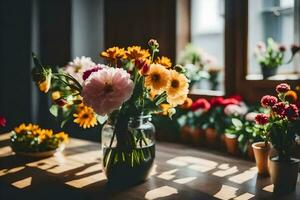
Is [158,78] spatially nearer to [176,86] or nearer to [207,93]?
[176,86]

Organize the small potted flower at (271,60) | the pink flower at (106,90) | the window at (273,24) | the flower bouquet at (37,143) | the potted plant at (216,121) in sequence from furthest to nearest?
the window at (273,24)
the small potted flower at (271,60)
the potted plant at (216,121)
the flower bouquet at (37,143)
the pink flower at (106,90)

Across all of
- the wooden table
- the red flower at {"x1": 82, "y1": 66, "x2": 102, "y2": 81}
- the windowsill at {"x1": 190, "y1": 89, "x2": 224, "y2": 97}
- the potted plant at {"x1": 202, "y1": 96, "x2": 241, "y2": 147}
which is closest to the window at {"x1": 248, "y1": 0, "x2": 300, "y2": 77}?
the windowsill at {"x1": 190, "y1": 89, "x2": 224, "y2": 97}

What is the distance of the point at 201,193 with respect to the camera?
4.12ft

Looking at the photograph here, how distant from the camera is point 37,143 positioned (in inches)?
69.1

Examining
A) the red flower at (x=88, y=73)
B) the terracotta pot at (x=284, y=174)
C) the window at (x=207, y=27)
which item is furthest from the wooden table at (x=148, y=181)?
the window at (x=207, y=27)

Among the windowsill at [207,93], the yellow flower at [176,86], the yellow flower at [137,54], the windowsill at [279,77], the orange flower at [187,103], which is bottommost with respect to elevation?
the orange flower at [187,103]

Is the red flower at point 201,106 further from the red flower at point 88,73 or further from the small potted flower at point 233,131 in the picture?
the red flower at point 88,73

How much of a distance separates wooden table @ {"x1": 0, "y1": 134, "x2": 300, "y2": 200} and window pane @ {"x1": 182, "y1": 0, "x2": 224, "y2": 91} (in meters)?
0.67

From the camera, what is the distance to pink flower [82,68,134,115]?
3.74 ft

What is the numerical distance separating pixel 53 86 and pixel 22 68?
66cm

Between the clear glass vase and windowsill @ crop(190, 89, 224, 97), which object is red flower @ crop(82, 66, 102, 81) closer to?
the clear glass vase

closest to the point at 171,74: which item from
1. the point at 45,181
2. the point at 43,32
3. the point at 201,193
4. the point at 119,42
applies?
the point at 201,193

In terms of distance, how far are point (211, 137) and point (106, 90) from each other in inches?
35.3

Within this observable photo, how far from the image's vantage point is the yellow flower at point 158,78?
1249mm
